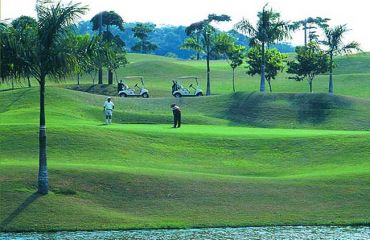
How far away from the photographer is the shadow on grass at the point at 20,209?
3048 cm

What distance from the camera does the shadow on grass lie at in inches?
1200

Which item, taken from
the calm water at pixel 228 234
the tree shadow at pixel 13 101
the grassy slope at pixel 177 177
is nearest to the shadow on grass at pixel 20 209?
the grassy slope at pixel 177 177

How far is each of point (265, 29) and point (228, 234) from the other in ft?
186

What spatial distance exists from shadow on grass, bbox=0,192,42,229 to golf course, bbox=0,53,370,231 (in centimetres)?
4

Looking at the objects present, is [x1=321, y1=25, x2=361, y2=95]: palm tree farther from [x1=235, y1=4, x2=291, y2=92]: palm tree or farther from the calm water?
the calm water

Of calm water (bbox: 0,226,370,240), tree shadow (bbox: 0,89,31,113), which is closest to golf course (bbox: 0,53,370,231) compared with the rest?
tree shadow (bbox: 0,89,31,113)

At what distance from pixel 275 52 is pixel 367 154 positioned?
54860 mm

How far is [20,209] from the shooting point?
105 feet

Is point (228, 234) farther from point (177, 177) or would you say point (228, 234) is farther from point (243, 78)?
point (243, 78)

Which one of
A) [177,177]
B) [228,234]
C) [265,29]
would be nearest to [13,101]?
[265,29]

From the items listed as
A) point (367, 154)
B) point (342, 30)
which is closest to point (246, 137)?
point (367, 154)

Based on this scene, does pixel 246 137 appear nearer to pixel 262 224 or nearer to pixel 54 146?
pixel 54 146

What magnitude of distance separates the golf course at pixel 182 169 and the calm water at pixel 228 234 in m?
0.97

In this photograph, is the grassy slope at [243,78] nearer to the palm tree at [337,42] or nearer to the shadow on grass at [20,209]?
the palm tree at [337,42]
